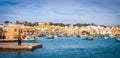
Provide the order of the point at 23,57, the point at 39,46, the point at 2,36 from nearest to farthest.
→ the point at 23,57 < the point at 39,46 < the point at 2,36

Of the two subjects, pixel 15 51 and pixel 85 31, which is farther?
pixel 85 31

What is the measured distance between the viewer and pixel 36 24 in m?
153

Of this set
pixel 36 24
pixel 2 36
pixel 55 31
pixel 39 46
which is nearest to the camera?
pixel 39 46

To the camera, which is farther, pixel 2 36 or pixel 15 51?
pixel 2 36

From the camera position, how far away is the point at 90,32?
131 metres

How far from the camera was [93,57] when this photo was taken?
104 ft

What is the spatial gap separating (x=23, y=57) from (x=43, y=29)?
325ft

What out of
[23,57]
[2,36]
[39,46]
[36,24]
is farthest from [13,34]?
[36,24]

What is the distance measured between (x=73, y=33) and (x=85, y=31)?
5204 millimetres

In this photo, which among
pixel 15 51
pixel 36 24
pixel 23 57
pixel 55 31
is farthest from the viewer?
pixel 36 24

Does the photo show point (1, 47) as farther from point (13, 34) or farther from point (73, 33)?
point (73, 33)

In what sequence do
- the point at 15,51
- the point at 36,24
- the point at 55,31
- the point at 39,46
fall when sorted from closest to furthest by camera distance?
the point at 15,51 < the point at 39,46 < the point at 55,31 < the point at 36,24

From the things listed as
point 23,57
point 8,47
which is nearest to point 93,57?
point 23,57

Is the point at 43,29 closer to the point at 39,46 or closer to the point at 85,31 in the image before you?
the point at 85,31
